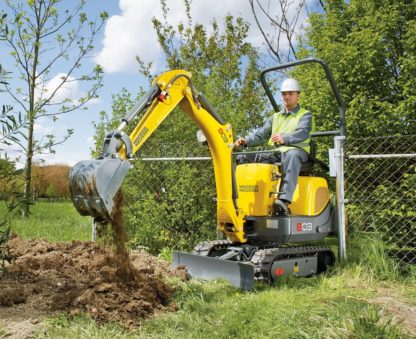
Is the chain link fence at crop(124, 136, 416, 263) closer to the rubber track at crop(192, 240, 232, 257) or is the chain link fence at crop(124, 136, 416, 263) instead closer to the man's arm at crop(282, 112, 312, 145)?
the man's arm at crop(282, 112, 312, 145)

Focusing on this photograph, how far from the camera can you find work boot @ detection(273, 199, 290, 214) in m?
5.78

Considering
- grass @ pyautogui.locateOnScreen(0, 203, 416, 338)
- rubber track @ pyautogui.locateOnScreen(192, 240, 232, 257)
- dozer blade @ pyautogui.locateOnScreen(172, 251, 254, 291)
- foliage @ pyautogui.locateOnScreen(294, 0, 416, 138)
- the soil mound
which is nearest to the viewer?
grass @ pyautogui.locateOnScreen(0, 203, 416, 338)

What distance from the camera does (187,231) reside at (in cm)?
786

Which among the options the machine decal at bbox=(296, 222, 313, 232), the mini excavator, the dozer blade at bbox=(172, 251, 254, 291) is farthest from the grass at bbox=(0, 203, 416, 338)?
the machine decal at bbox=(296, 222, 313, 232)

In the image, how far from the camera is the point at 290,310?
14.3 feet

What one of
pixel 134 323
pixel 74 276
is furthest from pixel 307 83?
pixel 134 323

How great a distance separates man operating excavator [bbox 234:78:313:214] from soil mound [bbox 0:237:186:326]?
1.46 metres

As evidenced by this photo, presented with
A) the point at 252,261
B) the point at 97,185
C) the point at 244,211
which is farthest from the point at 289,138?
the point at 97,185

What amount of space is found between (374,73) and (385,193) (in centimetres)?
165

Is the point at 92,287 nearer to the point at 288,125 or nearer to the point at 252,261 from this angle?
the point at 252,261

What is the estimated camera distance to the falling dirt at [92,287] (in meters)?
4.26

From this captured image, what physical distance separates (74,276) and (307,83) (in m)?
4.33

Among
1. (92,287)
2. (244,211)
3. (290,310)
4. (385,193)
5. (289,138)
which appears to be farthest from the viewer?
(385,193)

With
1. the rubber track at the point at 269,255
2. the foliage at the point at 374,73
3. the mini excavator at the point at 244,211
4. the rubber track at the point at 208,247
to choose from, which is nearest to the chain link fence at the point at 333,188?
the foliage at the point at 374,73
